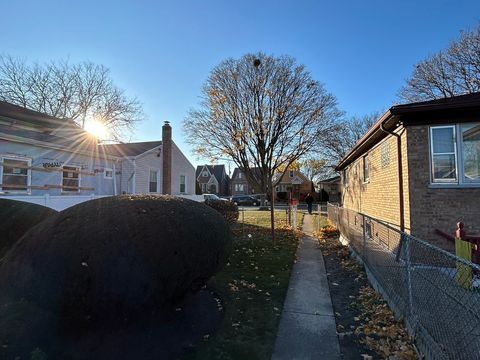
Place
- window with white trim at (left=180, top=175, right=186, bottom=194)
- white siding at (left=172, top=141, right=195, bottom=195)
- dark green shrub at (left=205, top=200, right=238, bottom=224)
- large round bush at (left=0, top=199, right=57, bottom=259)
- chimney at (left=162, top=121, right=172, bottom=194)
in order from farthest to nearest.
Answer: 1. window with white trim at (left=180, top=175, right=186, bottom=194)
2. white siding at (left=172, top=141, right=195, bottom=195)
3. chimney at (left=162, top=121, right=172, bottom=194)
4. dark green shrub at (left=205, top=200, right=238, bottom=224)
5. large round bush at (left=0, top=199, right=57, bottom=259)

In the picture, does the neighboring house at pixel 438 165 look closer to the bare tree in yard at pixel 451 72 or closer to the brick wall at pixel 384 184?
the brick wall at pixel 384 184

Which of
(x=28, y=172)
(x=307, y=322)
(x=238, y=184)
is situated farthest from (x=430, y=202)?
(x=238, y=184)

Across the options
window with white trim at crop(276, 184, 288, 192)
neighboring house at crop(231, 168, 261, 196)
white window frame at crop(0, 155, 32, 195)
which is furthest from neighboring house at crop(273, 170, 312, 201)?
white window frame at crop(0, 155, 32, 195)

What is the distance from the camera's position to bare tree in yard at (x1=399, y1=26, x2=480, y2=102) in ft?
70.6

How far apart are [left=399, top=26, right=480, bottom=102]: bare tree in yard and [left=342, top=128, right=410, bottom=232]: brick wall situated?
16.2 m

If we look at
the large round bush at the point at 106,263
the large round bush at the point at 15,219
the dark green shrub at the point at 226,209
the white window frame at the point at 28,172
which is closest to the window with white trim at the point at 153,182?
the dark green shrub at the point at 226,209

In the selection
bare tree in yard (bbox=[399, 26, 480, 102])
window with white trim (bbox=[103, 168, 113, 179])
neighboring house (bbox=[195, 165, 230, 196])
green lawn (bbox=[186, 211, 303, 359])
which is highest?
bare tree in yard (bbox=[399, 26, 480, 102])

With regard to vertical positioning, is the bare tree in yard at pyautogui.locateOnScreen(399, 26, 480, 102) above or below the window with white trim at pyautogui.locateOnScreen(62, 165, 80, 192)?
above

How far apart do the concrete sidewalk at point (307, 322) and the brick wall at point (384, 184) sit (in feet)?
8.55

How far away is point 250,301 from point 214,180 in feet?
178

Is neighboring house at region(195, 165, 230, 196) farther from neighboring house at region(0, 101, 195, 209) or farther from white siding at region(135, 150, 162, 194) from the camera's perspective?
white siding at region(135, 150, 162, 194)

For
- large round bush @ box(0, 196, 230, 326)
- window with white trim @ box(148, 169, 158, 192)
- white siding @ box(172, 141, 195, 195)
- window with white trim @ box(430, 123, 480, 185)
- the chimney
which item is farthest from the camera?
white siding @ box(172, 141, 195, 195)

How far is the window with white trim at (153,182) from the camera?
19.7 metres

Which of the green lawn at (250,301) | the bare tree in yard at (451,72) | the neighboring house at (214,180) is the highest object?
the bare tree in yard at (451,72)
